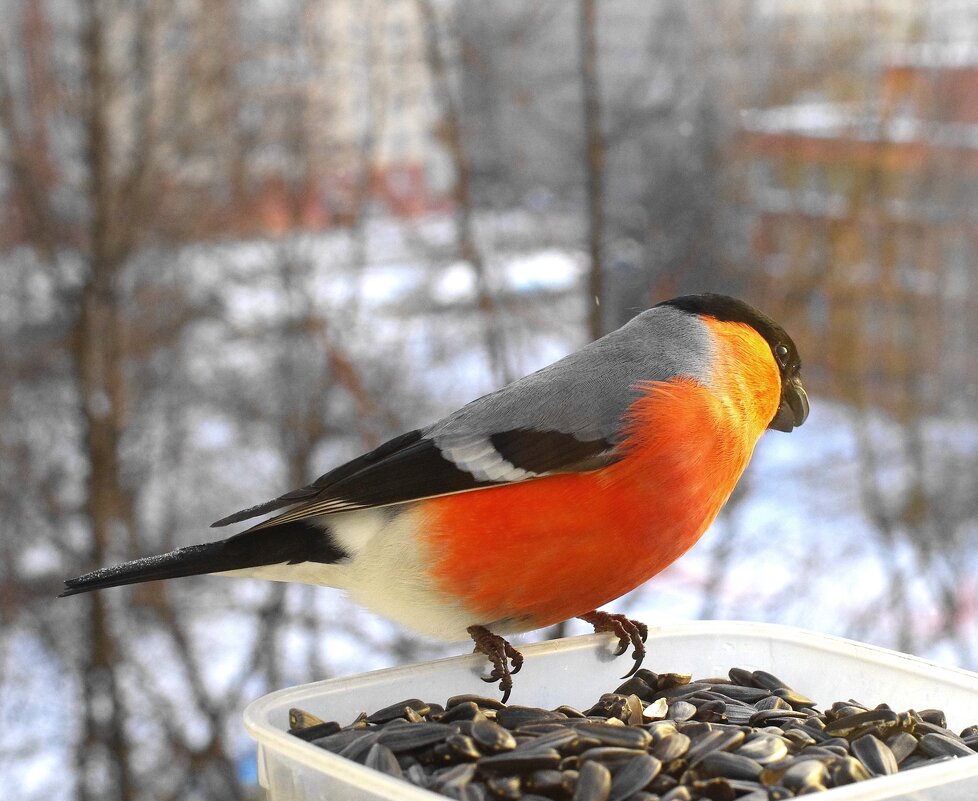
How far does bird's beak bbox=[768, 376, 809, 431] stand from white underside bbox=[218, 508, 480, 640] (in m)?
0.37

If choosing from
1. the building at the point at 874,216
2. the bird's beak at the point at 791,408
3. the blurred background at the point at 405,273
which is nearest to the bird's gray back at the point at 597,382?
the bird's beak at the point at 791,408

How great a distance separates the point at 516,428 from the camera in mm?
970

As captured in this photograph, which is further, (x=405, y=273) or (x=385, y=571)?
(x=405, y=273)

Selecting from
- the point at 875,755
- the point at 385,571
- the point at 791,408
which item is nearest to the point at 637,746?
the point at 875,755

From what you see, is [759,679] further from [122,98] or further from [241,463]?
[122,98]

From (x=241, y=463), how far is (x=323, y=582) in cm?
162

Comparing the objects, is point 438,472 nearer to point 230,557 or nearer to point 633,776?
point 230,557

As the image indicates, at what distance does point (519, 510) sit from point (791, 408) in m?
0.34

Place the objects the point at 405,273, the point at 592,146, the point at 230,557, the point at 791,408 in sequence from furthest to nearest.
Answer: the point at 405,273 < the point at 592,146 < the point at 791,408 < the point at 230,557

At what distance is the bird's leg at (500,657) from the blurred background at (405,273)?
1298 mm

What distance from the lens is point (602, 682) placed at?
1000 mm

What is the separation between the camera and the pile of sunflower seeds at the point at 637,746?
0.73m

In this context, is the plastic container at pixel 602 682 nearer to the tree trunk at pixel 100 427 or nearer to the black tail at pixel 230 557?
the black tail at pixel 230 557

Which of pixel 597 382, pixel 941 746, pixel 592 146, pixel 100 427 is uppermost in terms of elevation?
pixel 592 146
